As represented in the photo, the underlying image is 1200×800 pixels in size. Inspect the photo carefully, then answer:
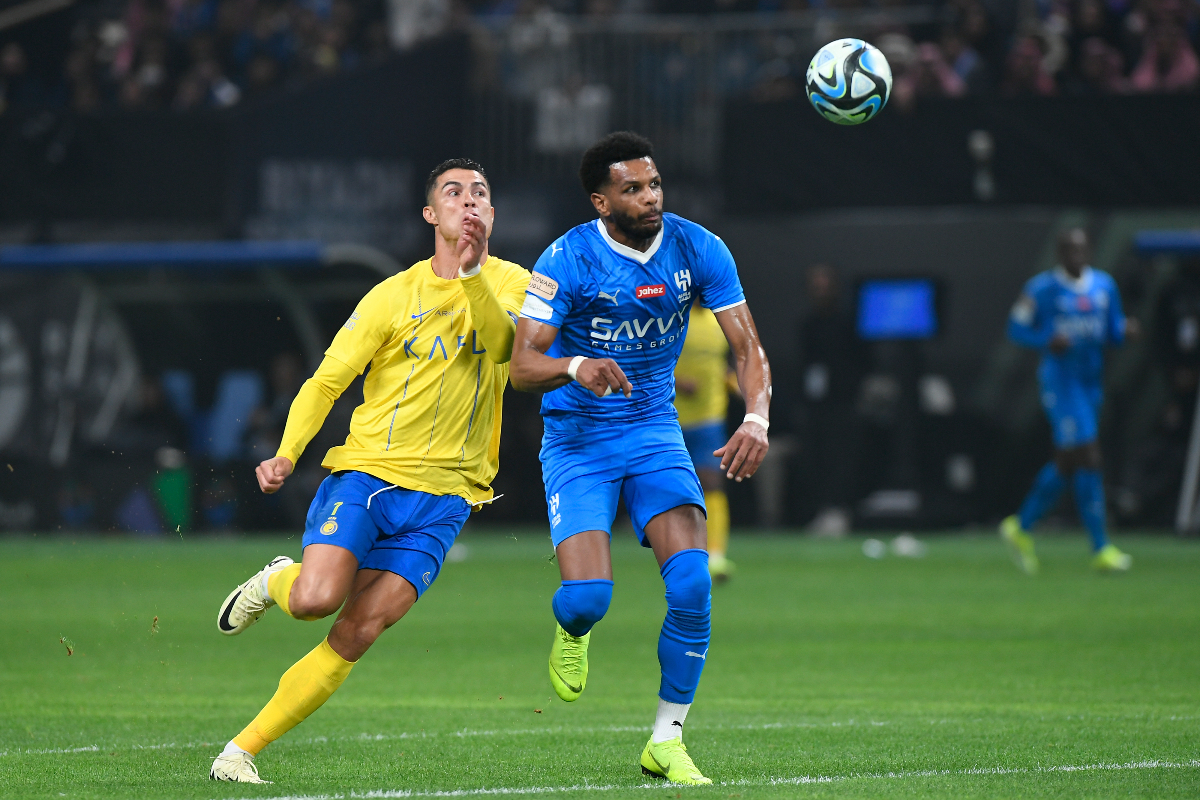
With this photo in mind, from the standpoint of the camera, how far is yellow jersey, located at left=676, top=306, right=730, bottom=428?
46.2 feet

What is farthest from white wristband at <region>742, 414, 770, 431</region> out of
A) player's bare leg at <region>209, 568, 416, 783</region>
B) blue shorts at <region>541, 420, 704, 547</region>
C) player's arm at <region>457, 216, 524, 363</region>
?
player's bare leg at <region>209, 568, 416, 783</region>

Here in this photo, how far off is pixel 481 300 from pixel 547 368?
0.40 metres

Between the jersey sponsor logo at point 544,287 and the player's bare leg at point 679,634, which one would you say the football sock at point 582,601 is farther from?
the jersey sponsor logo at point 544,287

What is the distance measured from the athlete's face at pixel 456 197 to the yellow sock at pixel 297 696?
1718 millimetres

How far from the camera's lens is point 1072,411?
14469mm

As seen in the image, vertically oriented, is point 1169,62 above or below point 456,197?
above

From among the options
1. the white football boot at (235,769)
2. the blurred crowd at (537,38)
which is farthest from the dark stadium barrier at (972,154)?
the white football boot at (235,769)

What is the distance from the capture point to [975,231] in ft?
61.4

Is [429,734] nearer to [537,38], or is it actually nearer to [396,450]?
[396,450]

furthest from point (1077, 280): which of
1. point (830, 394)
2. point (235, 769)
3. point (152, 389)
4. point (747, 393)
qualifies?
point (152, 389)

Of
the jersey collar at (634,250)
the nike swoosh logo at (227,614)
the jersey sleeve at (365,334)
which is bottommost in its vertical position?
the nike swoosh logo at (227,614)

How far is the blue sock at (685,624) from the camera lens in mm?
6406

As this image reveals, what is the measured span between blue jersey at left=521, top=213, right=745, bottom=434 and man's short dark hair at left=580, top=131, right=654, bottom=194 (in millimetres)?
203

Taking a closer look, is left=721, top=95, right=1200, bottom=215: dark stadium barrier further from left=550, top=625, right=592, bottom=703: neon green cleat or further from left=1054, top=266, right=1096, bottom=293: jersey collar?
left=550, top=625, right=592, bottom=703: neon green cleat
